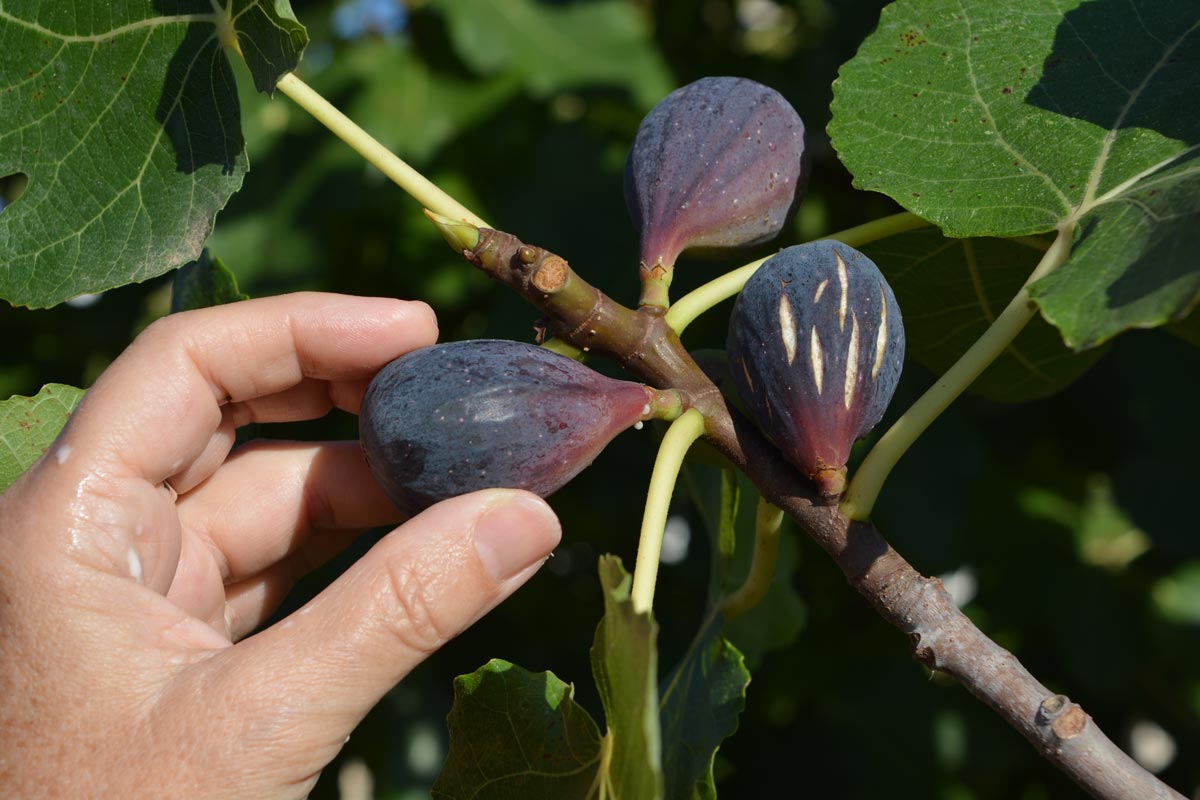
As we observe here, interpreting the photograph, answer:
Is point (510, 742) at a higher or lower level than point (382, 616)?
lower

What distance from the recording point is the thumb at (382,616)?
1259mm

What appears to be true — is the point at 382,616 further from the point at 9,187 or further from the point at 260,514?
the point at 9,187

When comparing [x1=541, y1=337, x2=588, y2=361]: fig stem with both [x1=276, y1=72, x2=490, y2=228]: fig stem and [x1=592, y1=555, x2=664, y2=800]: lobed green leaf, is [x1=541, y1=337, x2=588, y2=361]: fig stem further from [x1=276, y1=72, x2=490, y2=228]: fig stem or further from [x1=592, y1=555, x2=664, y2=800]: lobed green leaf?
[x1=592, y1=555, x2=664, y2=800]: lobed green leaf

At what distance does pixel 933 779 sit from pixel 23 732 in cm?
240

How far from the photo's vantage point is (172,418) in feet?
5.02

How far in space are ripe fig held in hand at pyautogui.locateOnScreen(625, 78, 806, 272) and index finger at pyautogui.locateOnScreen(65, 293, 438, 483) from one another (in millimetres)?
392

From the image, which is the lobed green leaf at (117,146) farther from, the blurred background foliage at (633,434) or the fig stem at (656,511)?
the blurred background foliage at (633,434)

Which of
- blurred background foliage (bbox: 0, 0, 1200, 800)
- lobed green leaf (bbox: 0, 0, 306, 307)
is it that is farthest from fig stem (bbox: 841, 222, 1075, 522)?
blurred background foliage (bbox: 0, 0, 1200, 800)

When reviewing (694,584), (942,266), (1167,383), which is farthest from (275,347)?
(1167,383)

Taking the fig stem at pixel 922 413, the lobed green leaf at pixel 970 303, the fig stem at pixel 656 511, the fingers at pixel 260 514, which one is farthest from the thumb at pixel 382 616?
the lobed green leaf at pixel 970 303

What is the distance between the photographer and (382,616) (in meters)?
1.29

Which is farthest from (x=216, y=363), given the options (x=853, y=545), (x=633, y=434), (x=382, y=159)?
(x=633, y=434)

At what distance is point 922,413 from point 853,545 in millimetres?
174

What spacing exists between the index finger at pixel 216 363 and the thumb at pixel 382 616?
1.22ft
